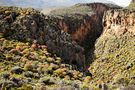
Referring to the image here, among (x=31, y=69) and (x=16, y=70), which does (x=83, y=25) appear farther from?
(x=16, y=70)

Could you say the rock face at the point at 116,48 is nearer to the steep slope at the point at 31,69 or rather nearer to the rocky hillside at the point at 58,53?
the rocky hillside at the point at 58,53

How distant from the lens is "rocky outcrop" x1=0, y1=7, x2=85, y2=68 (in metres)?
64.4

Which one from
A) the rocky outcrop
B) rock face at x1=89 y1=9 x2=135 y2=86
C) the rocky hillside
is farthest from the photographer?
rock face at x1=89 y1=9 x2=135 y2=86

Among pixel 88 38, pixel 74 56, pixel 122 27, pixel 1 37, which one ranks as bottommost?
pixel 88 38

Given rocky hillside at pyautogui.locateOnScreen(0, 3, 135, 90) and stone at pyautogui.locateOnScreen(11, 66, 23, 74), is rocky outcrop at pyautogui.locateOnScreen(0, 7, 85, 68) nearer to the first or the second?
rocky hillside at pyautogui.locateOnScreen(0, 3, 135, 90)

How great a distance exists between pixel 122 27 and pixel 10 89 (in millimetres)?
83298

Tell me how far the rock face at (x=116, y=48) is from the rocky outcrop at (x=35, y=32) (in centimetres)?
2715

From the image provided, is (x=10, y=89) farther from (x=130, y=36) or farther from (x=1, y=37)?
(x=130, y=36)

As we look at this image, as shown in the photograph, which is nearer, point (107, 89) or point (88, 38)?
point (107, 89)

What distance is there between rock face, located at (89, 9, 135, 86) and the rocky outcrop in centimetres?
2715

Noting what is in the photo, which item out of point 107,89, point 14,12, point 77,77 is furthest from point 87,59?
point 107,89

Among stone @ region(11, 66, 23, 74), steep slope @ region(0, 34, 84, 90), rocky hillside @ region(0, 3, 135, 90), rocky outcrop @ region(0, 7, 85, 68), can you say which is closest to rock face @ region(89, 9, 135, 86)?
rocky hillside @ region(0, 3, 135, 90)

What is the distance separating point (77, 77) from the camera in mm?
49344

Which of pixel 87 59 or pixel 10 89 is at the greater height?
pixel 10 89
